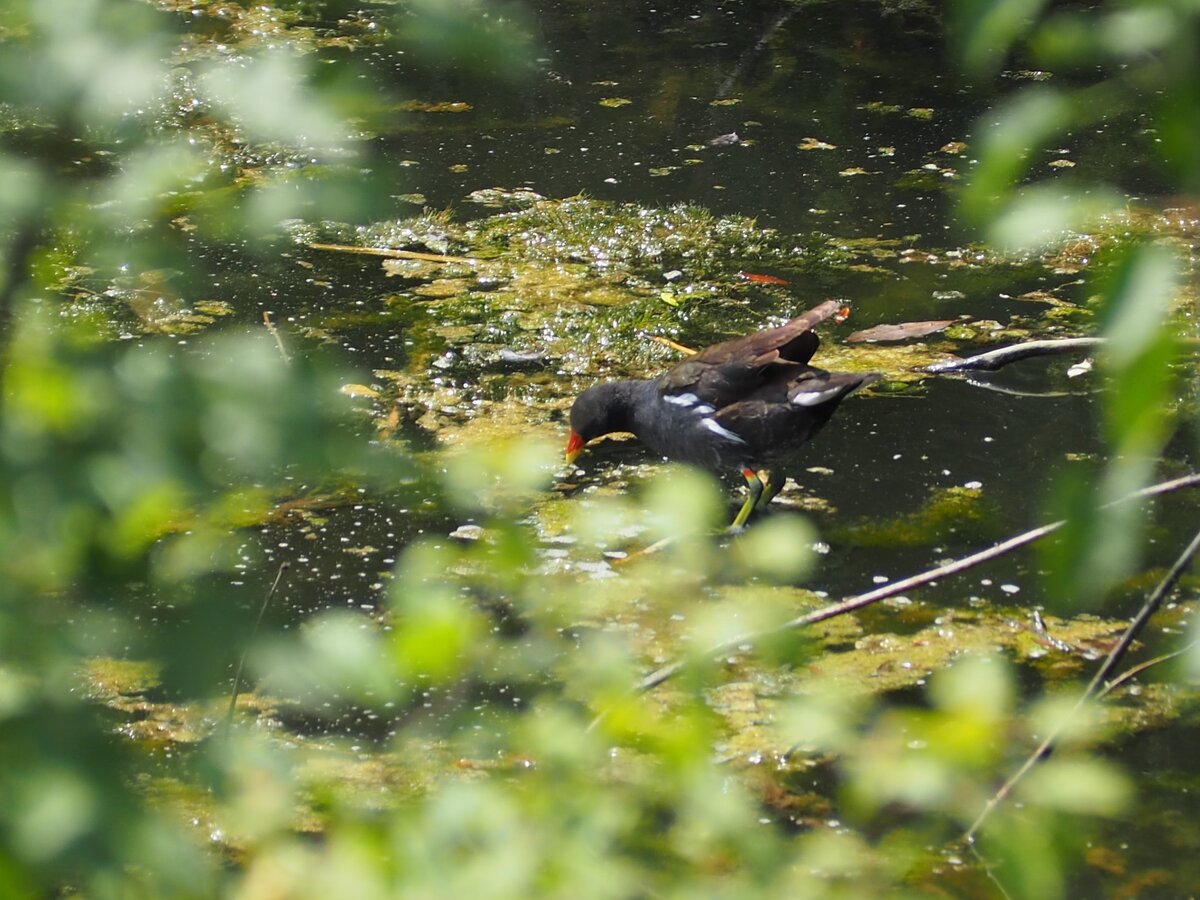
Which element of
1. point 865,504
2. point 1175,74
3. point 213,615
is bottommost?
point 865,504

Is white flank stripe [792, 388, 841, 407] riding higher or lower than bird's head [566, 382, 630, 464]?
higher

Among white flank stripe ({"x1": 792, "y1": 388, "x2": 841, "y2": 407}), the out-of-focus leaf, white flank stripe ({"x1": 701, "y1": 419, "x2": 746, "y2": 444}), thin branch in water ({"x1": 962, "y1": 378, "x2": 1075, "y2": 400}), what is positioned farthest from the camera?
thin branch in water ({"x1": 962, "y1": 378, "x2": 1075, "y2": 400})

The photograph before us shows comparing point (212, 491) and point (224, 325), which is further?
point (224, 325)

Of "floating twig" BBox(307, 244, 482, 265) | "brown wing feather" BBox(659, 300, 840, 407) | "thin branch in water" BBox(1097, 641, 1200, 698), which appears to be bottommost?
"floating twig" BBox(307, 244, 482, 265)

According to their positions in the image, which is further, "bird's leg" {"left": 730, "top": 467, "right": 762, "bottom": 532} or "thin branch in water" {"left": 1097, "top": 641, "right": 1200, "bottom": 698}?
"bird's leg" {"left": 730, "top": 467, "right": 762, "bottom": 532}

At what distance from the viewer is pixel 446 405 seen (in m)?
3.83

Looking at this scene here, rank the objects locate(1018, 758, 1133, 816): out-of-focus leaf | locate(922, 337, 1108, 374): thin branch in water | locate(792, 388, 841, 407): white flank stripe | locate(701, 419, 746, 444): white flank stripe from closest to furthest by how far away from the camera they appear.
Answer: locate(1018, 758, 1133, 816): out-of-focus leaf
locate(922, 337, 1108, 374): thin branch in water
locate(792, 388, 841, 407): white flank stripe
locate(701, 419, 746, 444): white flank stripe

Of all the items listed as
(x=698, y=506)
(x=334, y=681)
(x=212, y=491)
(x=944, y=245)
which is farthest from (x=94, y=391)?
(x=944, y=245)

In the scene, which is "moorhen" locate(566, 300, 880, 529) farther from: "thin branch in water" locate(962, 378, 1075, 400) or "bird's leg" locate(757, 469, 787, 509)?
"thin branch in water" locate(962, 378, 1075, 400)

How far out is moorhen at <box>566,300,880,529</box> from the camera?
336cm

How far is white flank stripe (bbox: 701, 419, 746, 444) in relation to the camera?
11.2 ft

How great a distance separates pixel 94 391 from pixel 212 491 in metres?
0.08

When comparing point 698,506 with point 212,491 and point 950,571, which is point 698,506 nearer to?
point 212,491

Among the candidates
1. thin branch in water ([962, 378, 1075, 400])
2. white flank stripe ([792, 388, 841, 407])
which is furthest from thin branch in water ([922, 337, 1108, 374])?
white flank stripe ([792, 388, 841, 407])
